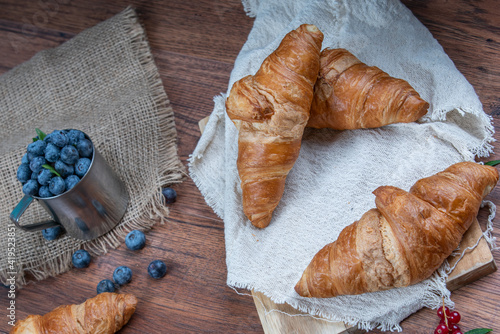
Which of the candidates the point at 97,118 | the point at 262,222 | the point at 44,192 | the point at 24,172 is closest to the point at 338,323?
the point at 262,222

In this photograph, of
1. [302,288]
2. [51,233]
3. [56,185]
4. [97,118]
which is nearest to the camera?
[302,288]

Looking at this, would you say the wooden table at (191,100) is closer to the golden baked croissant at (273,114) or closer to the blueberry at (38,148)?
the golden baked croissant at (273,114)

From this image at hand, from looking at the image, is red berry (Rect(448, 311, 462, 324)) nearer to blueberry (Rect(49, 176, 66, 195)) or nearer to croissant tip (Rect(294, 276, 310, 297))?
croissant tip (Rect(294, 276, 310, 297))

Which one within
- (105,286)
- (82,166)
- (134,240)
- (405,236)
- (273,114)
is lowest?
(105,286)

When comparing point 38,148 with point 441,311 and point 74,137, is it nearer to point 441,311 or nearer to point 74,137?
point 74,137

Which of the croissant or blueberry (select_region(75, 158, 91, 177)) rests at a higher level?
the croissant

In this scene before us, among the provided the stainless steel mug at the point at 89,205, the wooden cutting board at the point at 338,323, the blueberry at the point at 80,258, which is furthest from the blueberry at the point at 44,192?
the wooden cutting board at the point at 338,323

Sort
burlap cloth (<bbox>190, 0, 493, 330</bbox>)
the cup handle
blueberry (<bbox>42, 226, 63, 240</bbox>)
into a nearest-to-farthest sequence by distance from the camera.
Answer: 1. burlap cloth (<bbox>190, 0, 493, 330</bbox>)
2. the cup handle
3. blueberry (<bbox>42, 226, 63, 240</bbox>)

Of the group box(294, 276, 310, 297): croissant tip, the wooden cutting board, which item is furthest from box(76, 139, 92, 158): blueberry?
box(294, 276, 310, 297): croissant tip
